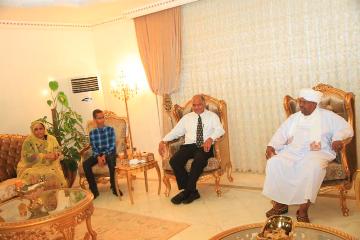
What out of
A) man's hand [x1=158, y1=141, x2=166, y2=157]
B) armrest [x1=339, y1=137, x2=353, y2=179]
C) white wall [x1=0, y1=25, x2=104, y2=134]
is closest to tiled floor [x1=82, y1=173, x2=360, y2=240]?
armrest [x1=339, y1=137, x2=353, y2=179]

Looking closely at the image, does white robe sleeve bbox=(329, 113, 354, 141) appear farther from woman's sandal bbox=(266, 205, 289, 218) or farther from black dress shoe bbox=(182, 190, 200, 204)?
black dress shoe bbox=(182, 190, 200, 204)

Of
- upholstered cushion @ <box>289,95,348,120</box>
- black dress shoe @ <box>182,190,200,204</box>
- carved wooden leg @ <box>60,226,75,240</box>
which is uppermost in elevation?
upholstered cushion @ <box>289,95,348,120</box>

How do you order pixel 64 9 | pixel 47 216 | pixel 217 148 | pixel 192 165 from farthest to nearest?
1. pixel 64 9
2. pixel 217 148
3. pixel 192 165
4. pixel 47 216

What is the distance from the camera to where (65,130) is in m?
5.95

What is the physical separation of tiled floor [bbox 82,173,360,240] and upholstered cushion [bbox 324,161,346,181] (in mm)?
385

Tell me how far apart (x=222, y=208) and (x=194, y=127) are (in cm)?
117

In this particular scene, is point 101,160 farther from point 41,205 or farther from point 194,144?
point 41,205

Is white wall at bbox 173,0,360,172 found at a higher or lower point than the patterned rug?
higher

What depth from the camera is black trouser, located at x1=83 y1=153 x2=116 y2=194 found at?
5176mm

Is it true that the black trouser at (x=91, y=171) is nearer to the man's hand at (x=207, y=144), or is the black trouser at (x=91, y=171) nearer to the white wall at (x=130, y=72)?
the man's hand at (x=207, y=144)

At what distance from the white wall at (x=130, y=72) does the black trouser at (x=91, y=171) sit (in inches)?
60.3

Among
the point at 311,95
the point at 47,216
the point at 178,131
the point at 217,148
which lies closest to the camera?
the point at 47,216

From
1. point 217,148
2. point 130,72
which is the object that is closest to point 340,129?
point 217,148

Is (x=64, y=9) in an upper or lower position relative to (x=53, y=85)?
upper
